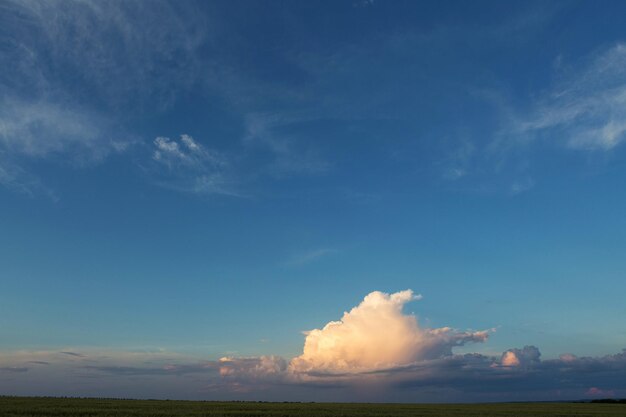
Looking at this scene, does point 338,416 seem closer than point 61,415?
No

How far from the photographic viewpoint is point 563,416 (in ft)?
249

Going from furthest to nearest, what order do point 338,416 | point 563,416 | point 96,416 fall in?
point 563,416
point 338,416
point 96,416

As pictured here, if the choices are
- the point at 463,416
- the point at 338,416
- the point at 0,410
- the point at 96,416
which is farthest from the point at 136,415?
the point at 463,416

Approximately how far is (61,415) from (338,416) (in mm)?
29096

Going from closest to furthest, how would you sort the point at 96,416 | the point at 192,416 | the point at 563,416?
the point at 96,416 < the point at 192,416 < the point at 563,416

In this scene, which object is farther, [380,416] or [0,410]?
[380,416]

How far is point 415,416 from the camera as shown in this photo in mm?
65562

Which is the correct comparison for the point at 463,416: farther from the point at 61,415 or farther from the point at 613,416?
the point at 61,415

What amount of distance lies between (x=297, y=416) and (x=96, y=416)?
67.1 feet

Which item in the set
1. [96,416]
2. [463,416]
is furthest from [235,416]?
[463,416]

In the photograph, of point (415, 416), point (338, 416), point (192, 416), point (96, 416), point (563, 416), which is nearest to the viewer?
point (96, 416)

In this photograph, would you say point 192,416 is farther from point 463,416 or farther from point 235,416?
point 463,416

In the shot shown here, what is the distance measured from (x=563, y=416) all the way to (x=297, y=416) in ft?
154

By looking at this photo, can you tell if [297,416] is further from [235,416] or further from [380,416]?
[380,416]
